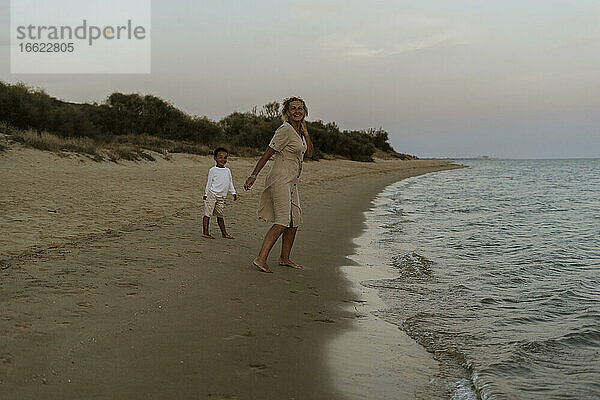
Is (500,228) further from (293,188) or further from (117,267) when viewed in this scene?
(117,267)

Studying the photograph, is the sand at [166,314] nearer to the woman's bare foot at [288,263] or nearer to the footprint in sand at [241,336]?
the footprint in sand at [241,336]

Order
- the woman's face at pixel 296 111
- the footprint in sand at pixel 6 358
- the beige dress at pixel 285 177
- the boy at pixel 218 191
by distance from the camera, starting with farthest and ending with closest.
Result: the boy at pixel 218 191
the woman's face at pixel 296 111
the beige dress at pixel 285 177
the footprint in sand at pixel 6 358

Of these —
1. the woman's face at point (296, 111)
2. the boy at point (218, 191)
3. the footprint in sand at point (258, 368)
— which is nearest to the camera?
the footprint in sand at point (258, 368)

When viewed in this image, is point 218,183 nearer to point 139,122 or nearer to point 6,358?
point 6,358

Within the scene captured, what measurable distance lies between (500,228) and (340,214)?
11.2 feet

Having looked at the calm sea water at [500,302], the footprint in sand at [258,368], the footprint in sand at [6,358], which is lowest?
the calm sea water at [500,302]

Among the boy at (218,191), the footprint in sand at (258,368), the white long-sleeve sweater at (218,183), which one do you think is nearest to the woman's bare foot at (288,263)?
the boy at (218,191)

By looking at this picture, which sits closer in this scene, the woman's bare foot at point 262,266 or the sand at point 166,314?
the sand at point 166,314

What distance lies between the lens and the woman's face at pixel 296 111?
18.6ft

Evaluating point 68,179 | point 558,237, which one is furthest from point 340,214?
point 68,179

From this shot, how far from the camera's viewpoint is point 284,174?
5.62 meters

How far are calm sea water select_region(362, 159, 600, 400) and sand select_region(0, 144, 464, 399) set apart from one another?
34 cm

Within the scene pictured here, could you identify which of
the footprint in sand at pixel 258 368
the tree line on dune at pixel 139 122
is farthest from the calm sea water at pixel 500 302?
the tree line on dune at pixel 139 122

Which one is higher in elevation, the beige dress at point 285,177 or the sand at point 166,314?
the beige dress at point 285,177
